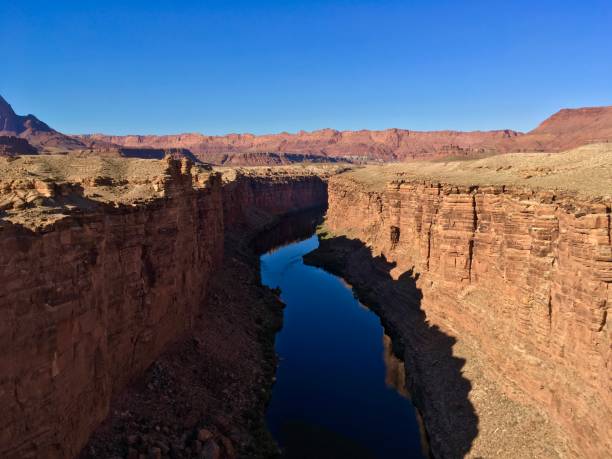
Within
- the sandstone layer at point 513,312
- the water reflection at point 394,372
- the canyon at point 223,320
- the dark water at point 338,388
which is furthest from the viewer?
the water reflection at point 394,372

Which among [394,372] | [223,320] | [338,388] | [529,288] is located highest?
[529,288]

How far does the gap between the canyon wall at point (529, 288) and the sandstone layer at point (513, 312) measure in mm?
64

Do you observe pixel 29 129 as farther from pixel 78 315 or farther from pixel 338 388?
pixel 78 315

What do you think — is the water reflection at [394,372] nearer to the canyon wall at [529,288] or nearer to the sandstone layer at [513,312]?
the sandstone layer at [513,312]

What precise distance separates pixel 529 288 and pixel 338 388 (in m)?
13.1

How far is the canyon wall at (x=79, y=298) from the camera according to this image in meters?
12.1

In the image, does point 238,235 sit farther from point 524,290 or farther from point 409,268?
point 524,290

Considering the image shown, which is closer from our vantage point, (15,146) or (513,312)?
(513,312)

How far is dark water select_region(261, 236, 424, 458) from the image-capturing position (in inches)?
947

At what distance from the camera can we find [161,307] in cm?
2223

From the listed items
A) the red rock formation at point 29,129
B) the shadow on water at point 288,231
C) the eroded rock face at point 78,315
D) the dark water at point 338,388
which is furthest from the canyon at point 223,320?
the red rock formation at point 29,129

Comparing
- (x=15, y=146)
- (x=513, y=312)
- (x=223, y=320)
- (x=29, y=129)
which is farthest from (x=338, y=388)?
(x=29, y=129)

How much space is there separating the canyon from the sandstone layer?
0.31 ft

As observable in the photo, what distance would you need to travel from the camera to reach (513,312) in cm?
2444
